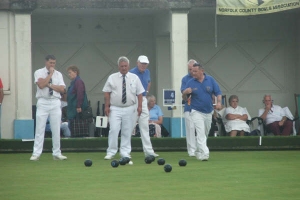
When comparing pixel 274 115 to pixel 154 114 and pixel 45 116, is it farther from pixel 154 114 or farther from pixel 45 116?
pixel 45 116

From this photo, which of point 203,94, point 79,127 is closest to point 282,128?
point 79,127

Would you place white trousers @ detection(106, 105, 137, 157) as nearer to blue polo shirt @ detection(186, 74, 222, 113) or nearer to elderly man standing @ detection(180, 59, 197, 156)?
blue polo shirt @ detection(186, 74, 222, 113)

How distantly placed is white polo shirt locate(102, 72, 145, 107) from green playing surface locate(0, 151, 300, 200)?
1018 millimetres

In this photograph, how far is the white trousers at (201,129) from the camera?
16.0 meters

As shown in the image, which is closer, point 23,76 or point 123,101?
point 123,101

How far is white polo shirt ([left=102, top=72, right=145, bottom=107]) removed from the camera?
1573 cm

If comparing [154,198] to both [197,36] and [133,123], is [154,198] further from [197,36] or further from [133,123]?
[197,36]

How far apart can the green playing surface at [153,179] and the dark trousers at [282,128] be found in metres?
4.57

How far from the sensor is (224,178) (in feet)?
41.3

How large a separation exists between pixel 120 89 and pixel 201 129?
1.54 m

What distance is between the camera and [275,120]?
2183 cm

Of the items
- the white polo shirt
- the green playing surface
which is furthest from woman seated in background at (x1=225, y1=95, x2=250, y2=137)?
the white polo shirt

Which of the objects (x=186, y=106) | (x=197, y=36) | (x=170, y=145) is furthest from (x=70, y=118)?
(x=197, y=36)

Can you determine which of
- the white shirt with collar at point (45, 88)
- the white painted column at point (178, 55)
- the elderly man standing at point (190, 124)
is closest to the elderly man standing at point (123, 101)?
the white shirt with collar at point (45, 88)
